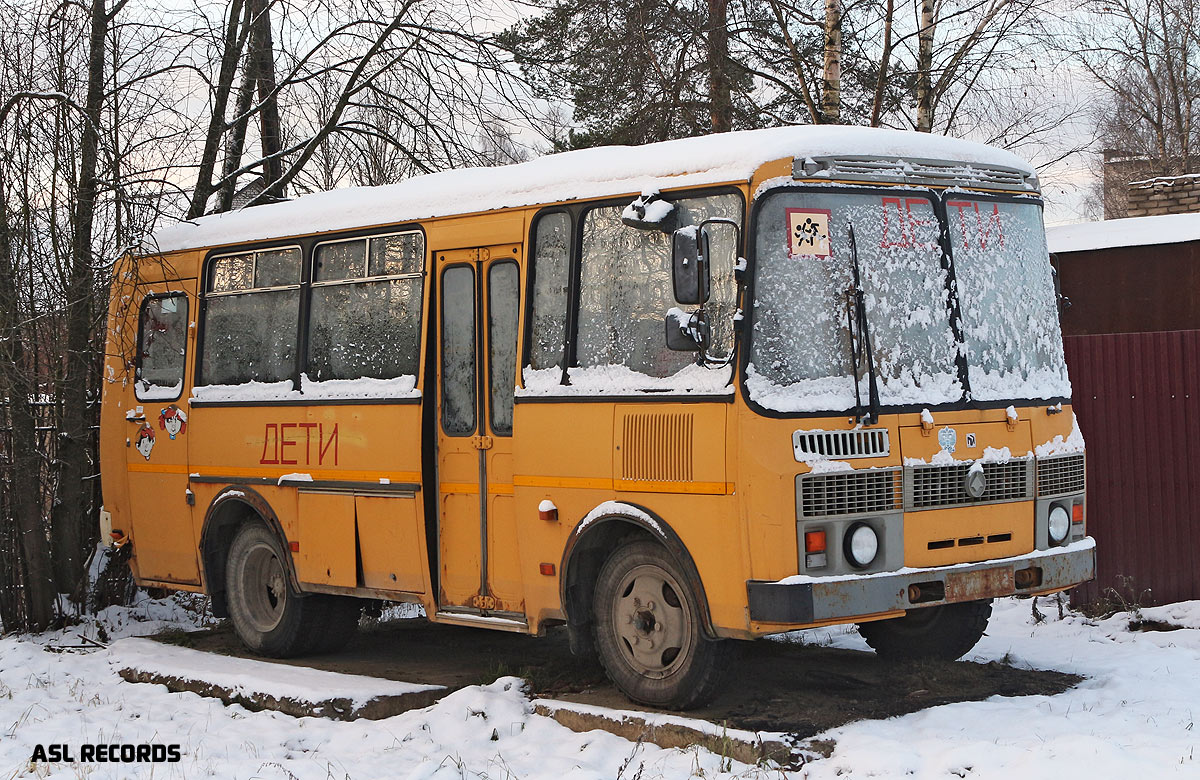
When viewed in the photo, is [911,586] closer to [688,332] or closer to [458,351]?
[688,332]

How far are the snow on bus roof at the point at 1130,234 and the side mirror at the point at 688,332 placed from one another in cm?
961

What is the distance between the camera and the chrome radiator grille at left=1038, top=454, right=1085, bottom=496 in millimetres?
7867

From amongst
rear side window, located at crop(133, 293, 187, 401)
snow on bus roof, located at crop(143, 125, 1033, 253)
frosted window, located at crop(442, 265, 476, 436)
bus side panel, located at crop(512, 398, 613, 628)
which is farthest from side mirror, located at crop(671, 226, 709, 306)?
rear side window, located at crop(133, 293, 187, 401)

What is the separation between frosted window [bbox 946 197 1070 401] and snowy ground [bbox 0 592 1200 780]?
5.59 ft

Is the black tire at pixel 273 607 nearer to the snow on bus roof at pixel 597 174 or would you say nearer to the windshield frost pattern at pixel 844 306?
the snow on bus roof at pixel 597 174

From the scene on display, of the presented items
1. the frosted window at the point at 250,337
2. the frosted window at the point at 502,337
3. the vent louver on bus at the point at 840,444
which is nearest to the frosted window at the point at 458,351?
the frosted window at the point at 502,337

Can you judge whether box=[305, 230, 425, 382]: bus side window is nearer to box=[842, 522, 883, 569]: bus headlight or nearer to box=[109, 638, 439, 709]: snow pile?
box=[109, 638, 439, 709]: snow pile

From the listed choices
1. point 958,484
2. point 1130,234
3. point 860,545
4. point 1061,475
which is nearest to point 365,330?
point 860,545

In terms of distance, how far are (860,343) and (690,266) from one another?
38.3 inches

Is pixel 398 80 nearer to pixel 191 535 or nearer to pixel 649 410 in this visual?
pixel 191 535

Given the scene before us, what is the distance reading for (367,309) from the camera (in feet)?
31.5

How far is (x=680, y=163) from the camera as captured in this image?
24.9 ft

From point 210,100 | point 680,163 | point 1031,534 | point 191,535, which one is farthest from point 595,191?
point 210,100

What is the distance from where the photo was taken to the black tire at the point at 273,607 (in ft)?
33.9
